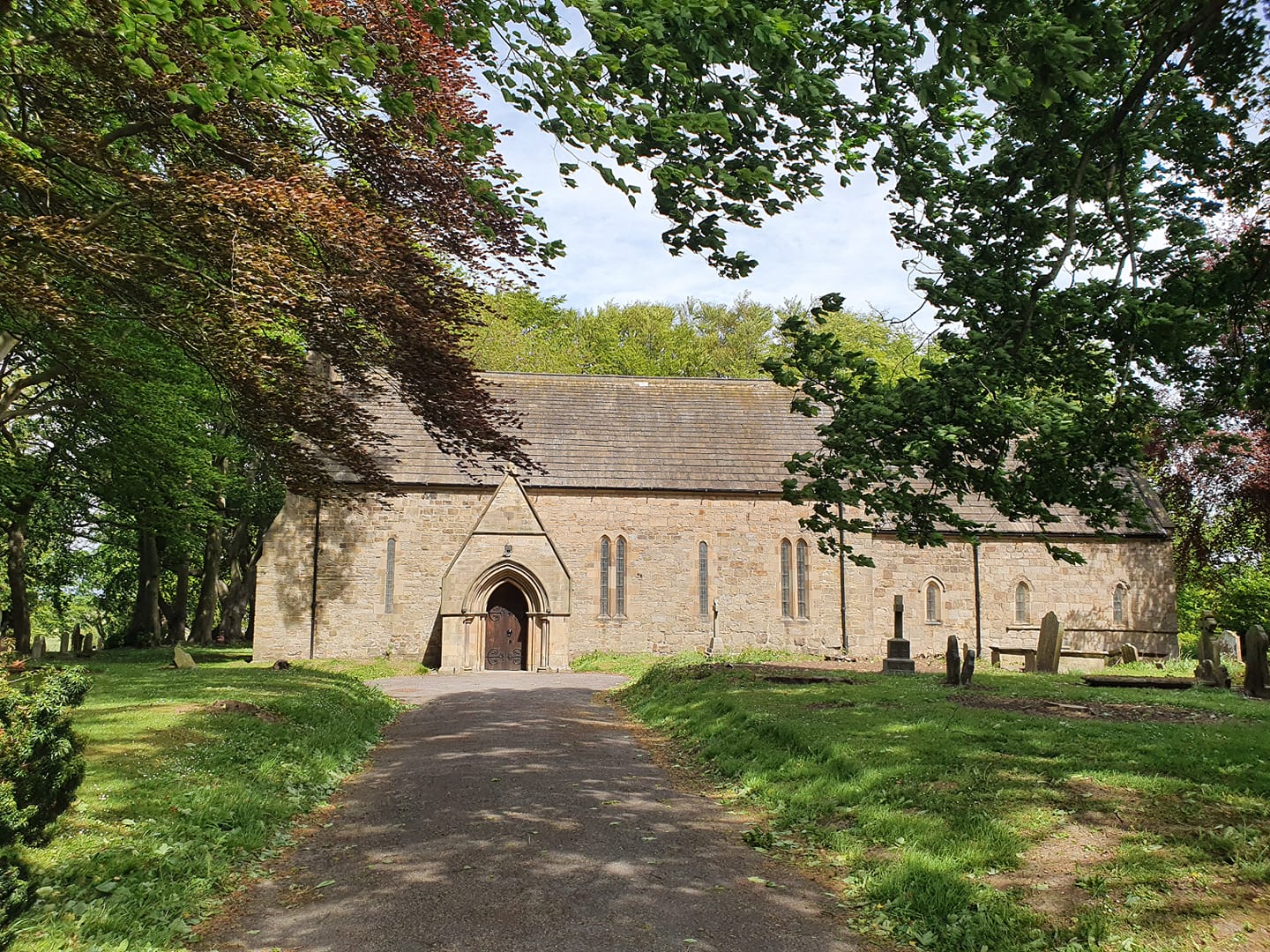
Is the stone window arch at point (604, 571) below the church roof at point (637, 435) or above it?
below

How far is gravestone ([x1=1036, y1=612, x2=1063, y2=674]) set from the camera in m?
20.7

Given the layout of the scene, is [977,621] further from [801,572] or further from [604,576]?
[604,576]

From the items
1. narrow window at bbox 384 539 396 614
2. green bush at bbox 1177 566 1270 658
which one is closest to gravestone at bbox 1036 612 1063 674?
green bush at bbox 1177 566 1270 658

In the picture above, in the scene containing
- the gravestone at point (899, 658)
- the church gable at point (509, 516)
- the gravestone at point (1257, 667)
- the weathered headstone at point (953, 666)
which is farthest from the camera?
the church gable at point (509, 516)

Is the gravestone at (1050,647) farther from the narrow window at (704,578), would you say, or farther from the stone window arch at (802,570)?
the narrow window at (704,578)

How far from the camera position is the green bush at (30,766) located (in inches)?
206

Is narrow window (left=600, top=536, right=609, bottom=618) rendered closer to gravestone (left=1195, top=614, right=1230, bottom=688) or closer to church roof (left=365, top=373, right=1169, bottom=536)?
church roof (left=365, top=373, right=1169, bottom=536)

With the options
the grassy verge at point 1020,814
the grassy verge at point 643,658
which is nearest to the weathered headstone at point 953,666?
the grassy verge at point 1020,814

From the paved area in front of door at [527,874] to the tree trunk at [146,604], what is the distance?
26.2 meters

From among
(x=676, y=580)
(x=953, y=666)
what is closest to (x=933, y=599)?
(x=676, y=580)

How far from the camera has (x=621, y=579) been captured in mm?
29281

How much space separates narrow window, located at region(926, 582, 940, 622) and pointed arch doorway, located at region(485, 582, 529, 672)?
543 inches

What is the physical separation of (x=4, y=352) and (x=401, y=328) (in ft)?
34.4

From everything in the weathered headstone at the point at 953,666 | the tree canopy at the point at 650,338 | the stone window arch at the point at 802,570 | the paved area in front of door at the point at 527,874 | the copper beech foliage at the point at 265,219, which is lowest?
the paved area in front of door at the point at 527,874
